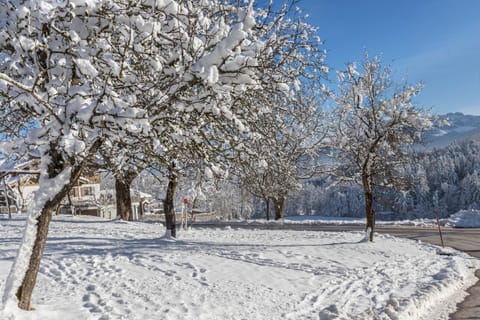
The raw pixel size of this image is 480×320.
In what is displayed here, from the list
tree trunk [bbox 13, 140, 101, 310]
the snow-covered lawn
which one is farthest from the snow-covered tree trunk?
the snow-covered lawn

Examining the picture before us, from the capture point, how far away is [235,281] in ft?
26.2

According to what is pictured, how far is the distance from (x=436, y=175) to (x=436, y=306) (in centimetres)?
8176

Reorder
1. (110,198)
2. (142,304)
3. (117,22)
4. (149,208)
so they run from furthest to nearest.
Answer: (149,208), (110,198), (142,304), (117,22)

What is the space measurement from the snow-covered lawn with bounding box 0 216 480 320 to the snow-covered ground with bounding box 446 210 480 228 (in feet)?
39.6

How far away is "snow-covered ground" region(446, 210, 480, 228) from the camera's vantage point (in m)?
22.7

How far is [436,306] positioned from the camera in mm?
7121

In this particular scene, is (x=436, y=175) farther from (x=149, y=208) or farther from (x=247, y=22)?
(x=247, y=22)

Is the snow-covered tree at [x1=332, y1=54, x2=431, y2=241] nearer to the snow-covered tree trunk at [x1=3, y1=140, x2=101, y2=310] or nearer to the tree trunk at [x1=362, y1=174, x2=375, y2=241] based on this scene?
the tree trunk at [x1=362, y1=174, x2=375, y2=241]

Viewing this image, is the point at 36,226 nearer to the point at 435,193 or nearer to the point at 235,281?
the point at 235,281

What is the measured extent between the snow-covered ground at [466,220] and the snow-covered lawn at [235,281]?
475 inches

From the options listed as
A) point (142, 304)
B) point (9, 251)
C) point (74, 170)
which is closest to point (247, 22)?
point (74, 170)

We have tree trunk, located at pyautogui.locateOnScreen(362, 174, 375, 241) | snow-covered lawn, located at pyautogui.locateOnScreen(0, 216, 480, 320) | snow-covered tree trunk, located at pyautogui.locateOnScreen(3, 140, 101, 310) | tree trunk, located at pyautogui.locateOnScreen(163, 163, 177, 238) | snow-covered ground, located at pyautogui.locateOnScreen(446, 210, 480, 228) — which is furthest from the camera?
snow-covered ground, located at pyautogui.locateOnScreen(446, 210, 480, 228)

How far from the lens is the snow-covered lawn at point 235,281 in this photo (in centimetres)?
619

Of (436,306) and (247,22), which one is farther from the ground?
(247,22)
